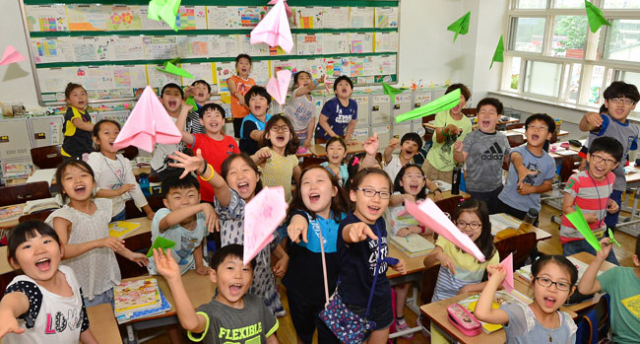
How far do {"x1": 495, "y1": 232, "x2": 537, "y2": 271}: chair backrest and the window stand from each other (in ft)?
14.1

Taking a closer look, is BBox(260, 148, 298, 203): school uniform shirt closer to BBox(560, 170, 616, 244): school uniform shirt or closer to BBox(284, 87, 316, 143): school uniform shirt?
BBox(284, 87, 316, 143): school uniform shirt

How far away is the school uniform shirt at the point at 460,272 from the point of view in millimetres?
2467

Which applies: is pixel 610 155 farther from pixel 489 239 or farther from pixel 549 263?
pixel 549 263

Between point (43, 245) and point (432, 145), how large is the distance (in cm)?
339

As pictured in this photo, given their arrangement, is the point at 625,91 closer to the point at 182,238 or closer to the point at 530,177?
the point at 530,177

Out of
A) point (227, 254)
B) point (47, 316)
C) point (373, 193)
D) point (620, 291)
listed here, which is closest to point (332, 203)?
point (373, 193)

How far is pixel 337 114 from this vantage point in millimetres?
5039

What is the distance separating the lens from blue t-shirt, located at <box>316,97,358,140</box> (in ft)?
16.5

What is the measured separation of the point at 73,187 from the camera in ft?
7.98

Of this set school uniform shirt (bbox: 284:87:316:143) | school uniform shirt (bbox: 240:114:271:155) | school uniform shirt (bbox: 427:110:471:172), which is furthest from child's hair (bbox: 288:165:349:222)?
school uniform shirt (bbox: 284:87:316:143)

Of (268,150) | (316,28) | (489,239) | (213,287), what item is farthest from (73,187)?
(316,28)

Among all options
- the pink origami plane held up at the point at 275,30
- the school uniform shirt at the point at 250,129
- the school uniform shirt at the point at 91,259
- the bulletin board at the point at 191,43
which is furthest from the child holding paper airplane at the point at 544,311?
the bulletin board at the point at 191,43

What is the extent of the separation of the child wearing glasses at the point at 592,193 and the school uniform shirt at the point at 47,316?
2.83m

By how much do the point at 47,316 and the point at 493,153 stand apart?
3.07 metres
